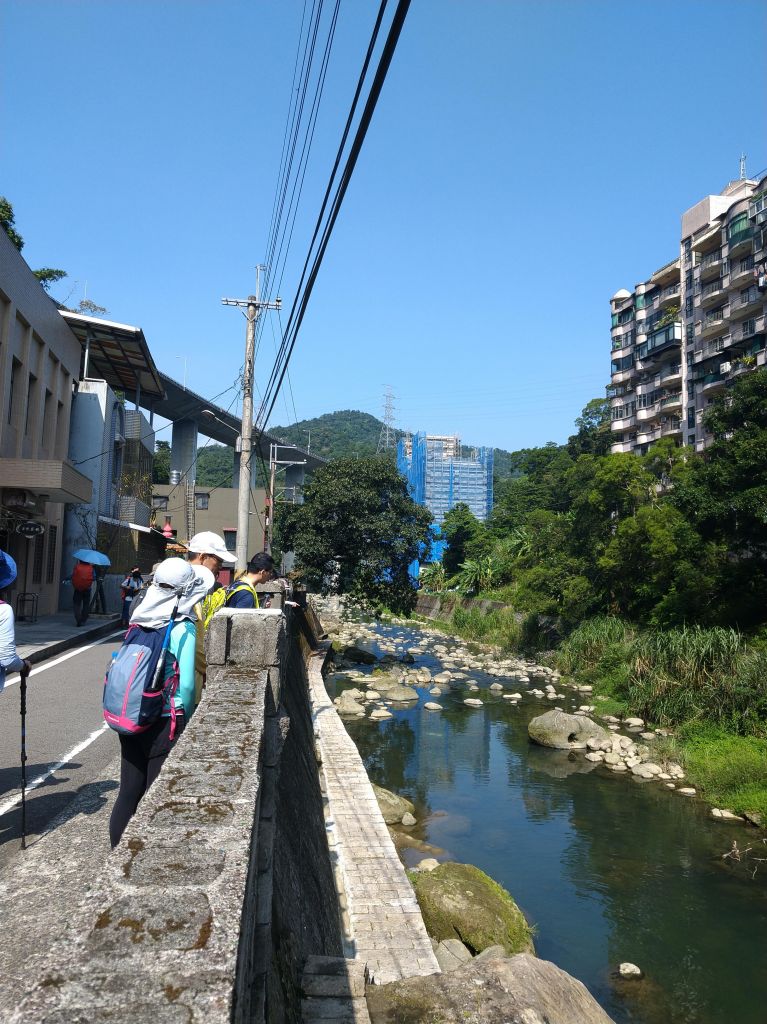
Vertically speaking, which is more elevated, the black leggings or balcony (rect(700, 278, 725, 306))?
balcony (rect(700, 278, 725, 306))

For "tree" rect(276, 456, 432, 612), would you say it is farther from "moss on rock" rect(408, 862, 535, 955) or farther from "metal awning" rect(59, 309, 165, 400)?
"moss on rock" rect(408, 862, 535, 955)

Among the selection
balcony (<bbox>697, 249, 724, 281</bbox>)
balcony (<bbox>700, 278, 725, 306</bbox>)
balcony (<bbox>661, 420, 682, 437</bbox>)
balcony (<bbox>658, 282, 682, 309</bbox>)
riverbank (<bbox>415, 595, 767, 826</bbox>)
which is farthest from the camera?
balcony (<bbox>658, 282, 682, 309</bbox>)

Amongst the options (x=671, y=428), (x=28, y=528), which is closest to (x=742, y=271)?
(x=671, y=428)

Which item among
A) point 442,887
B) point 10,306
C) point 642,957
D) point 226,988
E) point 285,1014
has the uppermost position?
point 10,306

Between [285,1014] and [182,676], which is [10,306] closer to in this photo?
[182,676]

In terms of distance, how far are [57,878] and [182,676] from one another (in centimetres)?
142

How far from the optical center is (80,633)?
1750 centimetres

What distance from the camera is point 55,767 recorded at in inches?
282

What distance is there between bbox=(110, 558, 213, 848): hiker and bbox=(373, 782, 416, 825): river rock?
392 inches

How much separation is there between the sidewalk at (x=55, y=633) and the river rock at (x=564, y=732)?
1096cm

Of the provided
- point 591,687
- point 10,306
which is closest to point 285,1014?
point 10,306

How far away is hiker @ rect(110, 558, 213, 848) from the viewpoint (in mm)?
4020

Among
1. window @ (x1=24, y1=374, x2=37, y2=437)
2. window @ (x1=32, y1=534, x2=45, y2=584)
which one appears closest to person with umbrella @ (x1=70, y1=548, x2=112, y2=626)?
window @ (x1=32, y1=534, x2=45, y2=584)

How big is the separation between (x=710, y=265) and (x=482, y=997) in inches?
1981
